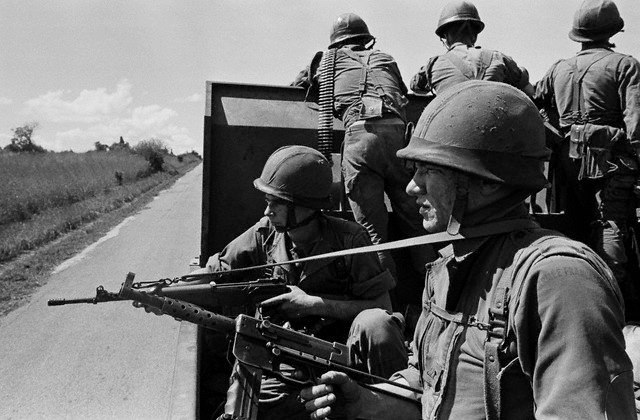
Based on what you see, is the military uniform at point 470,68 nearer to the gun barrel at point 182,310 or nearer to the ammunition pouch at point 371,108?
the ammunition pouch at point 371,108

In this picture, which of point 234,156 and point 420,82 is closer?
point 234,156

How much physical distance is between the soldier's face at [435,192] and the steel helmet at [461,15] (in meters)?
3.65

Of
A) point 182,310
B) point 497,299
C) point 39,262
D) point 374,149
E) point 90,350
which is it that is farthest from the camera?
point 39,262

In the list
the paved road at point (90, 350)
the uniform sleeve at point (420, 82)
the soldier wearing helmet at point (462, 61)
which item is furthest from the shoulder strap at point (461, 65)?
the paved road at point (90, 350)

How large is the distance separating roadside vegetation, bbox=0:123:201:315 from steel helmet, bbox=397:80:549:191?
29.8ft

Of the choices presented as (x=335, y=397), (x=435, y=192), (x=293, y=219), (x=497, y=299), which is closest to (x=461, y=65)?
(x=293, y=219)

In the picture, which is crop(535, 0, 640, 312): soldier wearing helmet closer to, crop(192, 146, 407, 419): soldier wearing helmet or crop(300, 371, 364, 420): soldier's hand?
crop(192, 146, 407, 419): soldier wearing helmet

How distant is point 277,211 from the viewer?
12.8 ft

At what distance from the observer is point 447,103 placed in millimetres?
1980

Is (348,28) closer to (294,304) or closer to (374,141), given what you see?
(374,141)

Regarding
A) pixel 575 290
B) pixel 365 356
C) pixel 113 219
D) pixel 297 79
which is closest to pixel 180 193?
pixel 113 219

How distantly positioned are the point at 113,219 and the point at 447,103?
18.2 m

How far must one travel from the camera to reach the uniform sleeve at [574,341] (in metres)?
1.46

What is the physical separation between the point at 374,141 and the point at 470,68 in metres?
1.03
